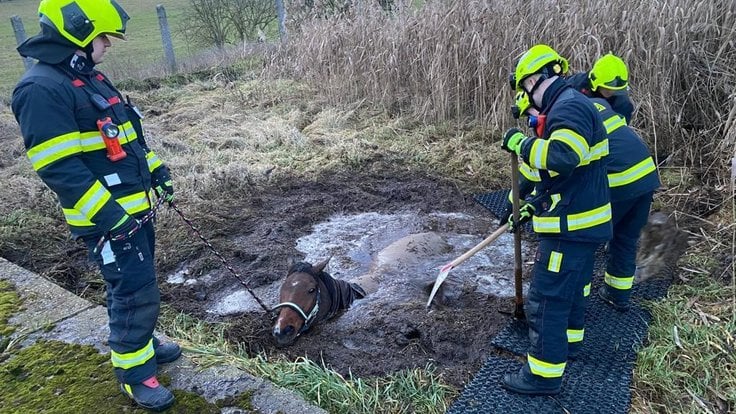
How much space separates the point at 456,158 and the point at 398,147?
921 mm

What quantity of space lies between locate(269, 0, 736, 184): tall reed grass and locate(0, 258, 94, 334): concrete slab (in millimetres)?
5247

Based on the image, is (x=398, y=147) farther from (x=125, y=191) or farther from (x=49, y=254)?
(x=125, y=191)

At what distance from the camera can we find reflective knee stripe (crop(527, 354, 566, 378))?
10.8 feet

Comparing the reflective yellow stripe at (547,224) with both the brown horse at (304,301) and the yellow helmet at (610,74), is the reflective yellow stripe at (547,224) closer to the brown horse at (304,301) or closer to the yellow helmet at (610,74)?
the yellow helmet at (610,74)

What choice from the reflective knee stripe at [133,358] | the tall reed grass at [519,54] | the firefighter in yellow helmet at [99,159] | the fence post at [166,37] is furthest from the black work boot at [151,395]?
the fence post at [166,37]

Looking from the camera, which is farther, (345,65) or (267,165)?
(345,65)

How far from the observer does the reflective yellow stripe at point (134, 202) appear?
2797 millimetres

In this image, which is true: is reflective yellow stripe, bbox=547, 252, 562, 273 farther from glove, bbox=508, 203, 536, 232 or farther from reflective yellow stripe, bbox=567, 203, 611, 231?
glove, bbox=508, 203, 536, 232

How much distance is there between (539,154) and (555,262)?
25.0 inches

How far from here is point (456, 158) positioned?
723cm

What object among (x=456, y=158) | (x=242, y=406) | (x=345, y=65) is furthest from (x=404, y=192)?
(x=242, y=406)

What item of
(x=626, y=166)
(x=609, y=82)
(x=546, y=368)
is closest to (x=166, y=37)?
(x=609, y=82)

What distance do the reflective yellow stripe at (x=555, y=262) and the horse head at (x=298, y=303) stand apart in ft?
5.46

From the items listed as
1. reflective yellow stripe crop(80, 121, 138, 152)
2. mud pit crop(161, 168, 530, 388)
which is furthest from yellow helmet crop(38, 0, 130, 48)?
mud pit crop(161, 168, 530, 388)
